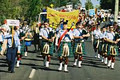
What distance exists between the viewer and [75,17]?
22.0 meters

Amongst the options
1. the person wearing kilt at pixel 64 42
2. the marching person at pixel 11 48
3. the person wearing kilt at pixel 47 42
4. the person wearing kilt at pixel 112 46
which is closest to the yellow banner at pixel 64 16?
the person wearing kilt at pixel 112 46

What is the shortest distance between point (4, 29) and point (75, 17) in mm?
4003

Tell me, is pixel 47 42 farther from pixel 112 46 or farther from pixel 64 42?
pixel 112 46

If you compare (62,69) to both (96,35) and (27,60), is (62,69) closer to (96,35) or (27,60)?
(27,60)

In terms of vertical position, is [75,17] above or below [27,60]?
above

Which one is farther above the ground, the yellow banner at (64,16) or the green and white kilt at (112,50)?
the yellow banner at (64,16)

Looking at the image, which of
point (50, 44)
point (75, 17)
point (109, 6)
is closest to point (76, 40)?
point (50, 44)

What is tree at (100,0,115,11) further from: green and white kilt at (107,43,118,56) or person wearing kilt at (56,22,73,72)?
person wearing kilt at (56,22,73,72)

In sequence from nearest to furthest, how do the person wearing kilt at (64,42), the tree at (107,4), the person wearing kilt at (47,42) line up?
1. the person wearing kilt at (64,42)
2. the person wearing kilt at (47,42)
3. the tree at (107,4)

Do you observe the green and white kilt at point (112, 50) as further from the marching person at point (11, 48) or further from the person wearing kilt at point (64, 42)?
the marching person at point (11, 48)

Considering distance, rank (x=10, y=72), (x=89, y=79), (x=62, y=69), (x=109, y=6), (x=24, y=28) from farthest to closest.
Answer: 1. (x=109, y=6)
2. (x=24, y=28)
3. (x=62, y=69)
4. (x=10, y=72)
5. (x=89, y=79)

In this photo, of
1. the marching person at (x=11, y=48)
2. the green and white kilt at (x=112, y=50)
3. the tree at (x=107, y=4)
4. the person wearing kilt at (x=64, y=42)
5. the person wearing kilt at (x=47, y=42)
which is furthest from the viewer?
the tree at (x=107, y=4)

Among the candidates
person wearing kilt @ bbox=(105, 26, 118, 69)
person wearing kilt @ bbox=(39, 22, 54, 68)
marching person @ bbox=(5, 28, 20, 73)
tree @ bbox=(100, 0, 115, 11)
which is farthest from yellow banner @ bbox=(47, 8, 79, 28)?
tree @ bbox=(100, 0, 115, 11)

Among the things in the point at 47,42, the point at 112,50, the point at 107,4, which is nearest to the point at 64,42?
the point at 47,42
